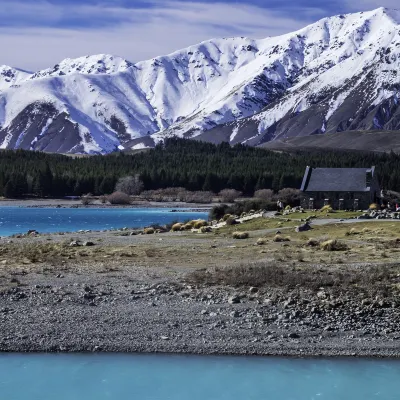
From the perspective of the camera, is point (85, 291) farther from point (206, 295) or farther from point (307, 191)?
point (307, 191)

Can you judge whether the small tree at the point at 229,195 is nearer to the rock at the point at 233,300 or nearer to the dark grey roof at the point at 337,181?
the dark grey roof at the point at 337,181

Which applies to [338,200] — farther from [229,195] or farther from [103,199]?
[103,199]

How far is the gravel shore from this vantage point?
21.6 m

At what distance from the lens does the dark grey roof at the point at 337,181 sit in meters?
74.8

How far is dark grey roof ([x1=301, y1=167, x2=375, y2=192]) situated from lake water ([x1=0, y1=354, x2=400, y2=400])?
54382 millimetres

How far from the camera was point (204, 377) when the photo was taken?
2059 centimetres

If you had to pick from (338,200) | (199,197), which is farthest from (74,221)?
(199,197)

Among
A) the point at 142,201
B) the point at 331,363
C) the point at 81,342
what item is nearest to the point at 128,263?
the point at 81,342

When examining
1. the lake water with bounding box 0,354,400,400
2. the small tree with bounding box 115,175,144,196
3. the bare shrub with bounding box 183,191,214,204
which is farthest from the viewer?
the small tree with bounding box 115,175,144,196

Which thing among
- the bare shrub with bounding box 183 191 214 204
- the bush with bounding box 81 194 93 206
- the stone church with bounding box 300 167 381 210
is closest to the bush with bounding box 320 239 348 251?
the stone church with bounding box 300 167 381 210

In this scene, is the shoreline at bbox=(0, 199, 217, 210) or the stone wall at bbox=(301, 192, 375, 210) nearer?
the stone wall at bbox=(301, 192, 375, 210)

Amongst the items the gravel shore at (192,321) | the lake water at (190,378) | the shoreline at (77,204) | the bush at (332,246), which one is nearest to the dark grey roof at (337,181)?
the bush at (332,246)

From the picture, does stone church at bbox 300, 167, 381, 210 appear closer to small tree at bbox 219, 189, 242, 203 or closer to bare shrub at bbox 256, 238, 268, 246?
bare shrub at bbox 256, 238, 268, 246

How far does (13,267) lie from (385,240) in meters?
18.9
